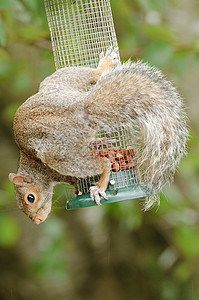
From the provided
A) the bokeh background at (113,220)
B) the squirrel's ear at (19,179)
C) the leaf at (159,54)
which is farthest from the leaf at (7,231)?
the leaf at (159,54)

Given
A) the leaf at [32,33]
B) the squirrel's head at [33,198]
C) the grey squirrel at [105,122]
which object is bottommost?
the squirrel's head at [33,198]

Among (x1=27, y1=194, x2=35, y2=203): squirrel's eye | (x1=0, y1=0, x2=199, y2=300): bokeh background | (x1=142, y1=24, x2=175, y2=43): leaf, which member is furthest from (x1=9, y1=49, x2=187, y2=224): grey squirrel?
(x1=142, y1=24, x2=175, y2=43): leaf

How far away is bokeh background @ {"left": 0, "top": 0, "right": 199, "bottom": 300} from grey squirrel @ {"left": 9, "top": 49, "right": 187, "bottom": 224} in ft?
1.77

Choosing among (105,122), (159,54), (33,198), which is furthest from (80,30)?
(33,198)

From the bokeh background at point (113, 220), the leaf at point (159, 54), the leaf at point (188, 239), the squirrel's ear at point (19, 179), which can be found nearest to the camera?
the squirrel's ear at point (19, 179)

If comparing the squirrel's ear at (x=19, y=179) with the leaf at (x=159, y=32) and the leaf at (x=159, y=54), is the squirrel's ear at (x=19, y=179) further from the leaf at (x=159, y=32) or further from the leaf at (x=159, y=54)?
the leaf at (x=159, y=32)

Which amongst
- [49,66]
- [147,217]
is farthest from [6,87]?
[147,217]

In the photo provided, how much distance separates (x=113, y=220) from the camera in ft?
12.5

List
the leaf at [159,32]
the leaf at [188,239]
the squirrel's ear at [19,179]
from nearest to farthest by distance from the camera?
the squirrel's ear at [19,179], the leaf at [159,32], the leaf at [188,239]

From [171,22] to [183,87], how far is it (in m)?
0.53

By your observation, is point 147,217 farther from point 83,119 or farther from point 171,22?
point 83,119

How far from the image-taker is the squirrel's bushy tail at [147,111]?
185 cm

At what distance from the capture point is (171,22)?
3.53 meters

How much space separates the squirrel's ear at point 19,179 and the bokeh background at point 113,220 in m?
0.35
